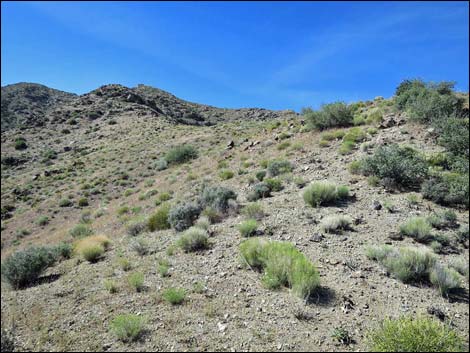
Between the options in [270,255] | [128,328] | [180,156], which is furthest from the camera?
[180,156]

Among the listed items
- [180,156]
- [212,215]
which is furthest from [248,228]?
[180,156]

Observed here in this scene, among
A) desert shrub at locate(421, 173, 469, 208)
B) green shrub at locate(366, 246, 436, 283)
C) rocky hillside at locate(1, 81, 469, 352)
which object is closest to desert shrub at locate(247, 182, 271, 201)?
rocky hillside at locate(1, 81, 469, 352)

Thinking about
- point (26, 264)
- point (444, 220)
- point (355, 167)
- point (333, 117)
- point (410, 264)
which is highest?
point (333, 117)

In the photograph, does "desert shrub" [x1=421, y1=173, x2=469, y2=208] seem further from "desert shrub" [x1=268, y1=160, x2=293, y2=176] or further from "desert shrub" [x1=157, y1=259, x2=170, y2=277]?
"desert shrub" [x1=157, y1=259, x2=170, y2=277]

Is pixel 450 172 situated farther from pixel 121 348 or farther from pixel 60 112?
pixel 60 112

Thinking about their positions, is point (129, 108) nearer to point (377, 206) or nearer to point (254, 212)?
point (254, 212)

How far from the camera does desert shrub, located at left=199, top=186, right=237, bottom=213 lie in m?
11.3

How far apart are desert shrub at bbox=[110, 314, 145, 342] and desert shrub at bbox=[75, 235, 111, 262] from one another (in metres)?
4.12

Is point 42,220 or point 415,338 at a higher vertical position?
point 42,220

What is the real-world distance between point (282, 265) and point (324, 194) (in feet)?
13.3

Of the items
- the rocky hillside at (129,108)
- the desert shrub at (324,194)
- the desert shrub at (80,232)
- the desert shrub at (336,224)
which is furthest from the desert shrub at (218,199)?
the rocky hillside at (129,108)

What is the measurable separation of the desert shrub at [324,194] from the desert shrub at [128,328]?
6.40 metres

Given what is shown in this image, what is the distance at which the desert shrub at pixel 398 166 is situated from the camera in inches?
392

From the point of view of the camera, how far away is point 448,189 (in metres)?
8.77
